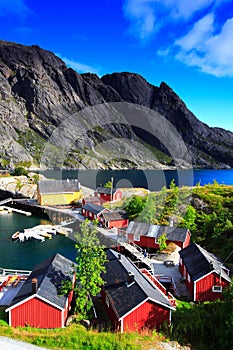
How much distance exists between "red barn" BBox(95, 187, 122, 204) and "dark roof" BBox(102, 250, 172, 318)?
1531 inches

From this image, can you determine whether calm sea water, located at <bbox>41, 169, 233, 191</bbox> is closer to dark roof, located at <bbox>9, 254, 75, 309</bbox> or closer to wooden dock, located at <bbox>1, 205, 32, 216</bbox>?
wooden dock, located at <bbox>1, 205, 32, 216</bbox>

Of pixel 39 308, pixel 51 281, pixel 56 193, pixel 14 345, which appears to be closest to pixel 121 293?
pixel 51 281

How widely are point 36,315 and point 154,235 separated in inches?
832

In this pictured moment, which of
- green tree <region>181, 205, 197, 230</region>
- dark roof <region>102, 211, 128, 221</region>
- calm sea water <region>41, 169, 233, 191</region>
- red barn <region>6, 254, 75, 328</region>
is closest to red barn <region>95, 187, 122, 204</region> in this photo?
dark roof <region>102, 211, 128, 221</region>

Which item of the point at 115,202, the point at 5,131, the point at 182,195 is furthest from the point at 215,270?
the point at 5,131

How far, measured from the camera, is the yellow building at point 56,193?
65.6 m

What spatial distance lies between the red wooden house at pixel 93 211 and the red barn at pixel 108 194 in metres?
9.07

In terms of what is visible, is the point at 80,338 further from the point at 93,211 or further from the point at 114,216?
the point at 93,211

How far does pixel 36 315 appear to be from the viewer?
63.6ft

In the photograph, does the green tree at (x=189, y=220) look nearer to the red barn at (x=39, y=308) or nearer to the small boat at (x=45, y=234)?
the small boat at (x=45, y=234)

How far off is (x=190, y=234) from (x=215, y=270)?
15.7 metres

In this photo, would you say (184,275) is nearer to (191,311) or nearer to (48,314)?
(191,311)

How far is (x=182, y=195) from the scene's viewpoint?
5416 centimetres

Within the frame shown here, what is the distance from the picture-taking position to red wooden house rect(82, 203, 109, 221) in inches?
1964
